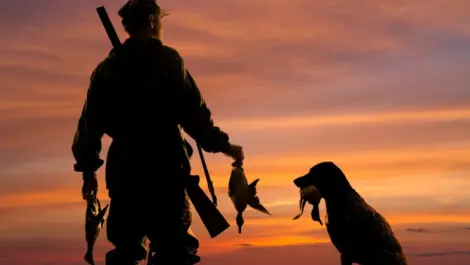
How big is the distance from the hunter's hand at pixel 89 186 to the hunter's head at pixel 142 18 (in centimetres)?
160

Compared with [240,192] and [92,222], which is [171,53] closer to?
[240,192]

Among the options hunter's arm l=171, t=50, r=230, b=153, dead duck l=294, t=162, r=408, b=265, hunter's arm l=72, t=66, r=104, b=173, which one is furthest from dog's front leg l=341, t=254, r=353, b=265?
hunter's arm l=72, t=66, r=104, b=173

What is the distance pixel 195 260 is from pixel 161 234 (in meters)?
0.44

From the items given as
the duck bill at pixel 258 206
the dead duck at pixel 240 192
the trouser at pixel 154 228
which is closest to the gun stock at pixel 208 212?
the trouser at pixel 154 228

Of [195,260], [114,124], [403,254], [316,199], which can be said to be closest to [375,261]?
[403,254]

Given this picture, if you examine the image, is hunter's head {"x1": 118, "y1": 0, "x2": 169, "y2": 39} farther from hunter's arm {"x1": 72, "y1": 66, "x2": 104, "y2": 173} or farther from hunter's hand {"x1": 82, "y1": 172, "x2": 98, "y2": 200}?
hunter's hand {"x1": 82, "y1": 172, "x2": 98, "y2": 200}

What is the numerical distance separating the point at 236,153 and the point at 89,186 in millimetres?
1623

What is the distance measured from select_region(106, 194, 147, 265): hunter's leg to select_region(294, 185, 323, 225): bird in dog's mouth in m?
3.80

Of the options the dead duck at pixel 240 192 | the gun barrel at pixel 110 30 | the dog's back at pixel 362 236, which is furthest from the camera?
the dog's back at pixel 362 236

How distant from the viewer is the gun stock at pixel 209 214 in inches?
316

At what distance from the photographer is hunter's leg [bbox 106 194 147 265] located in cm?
785

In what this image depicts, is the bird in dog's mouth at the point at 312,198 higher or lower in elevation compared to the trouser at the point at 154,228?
higher

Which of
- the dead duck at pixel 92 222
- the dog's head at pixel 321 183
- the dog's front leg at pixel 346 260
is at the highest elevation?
the dog's head at pixel 321 183

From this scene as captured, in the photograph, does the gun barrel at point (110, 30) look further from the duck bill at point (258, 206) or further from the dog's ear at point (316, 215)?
the dog's ear at point (316, 215)
